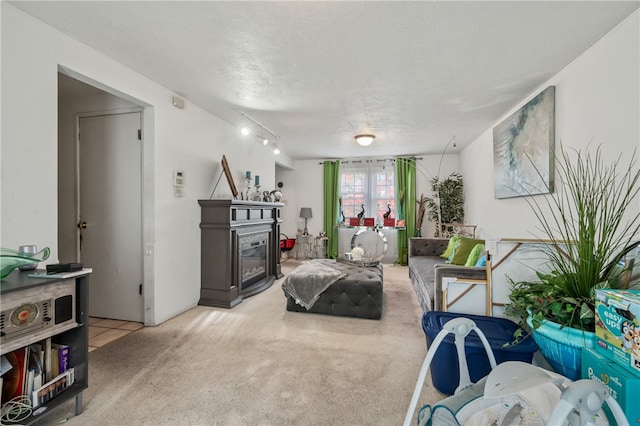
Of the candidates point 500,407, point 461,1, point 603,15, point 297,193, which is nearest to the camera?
point 500,407

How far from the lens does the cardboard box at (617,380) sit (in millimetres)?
1077

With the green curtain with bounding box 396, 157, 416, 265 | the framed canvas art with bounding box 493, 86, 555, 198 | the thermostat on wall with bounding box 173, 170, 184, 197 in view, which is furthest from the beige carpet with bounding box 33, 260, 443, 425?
the green curtain with bounding box 396, 157, 416, 265

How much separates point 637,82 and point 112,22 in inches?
132

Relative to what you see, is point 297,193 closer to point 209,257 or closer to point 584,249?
point 209,257

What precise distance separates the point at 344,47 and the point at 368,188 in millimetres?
4701

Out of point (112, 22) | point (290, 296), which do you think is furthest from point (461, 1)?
point (290, 296)

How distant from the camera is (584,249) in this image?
4.68ft

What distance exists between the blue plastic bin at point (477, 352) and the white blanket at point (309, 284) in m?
1.38

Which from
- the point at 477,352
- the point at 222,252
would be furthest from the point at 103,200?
the point at 477,352

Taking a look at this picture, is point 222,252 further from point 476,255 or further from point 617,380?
point 617,380

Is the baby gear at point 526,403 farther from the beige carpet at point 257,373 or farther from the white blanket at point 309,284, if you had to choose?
the white blanket at point 309,284

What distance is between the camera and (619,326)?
1181 mm

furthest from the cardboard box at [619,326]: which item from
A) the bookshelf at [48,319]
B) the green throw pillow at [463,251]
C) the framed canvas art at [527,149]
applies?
the bookshelf at [48,319]

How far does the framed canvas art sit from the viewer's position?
2.56m
